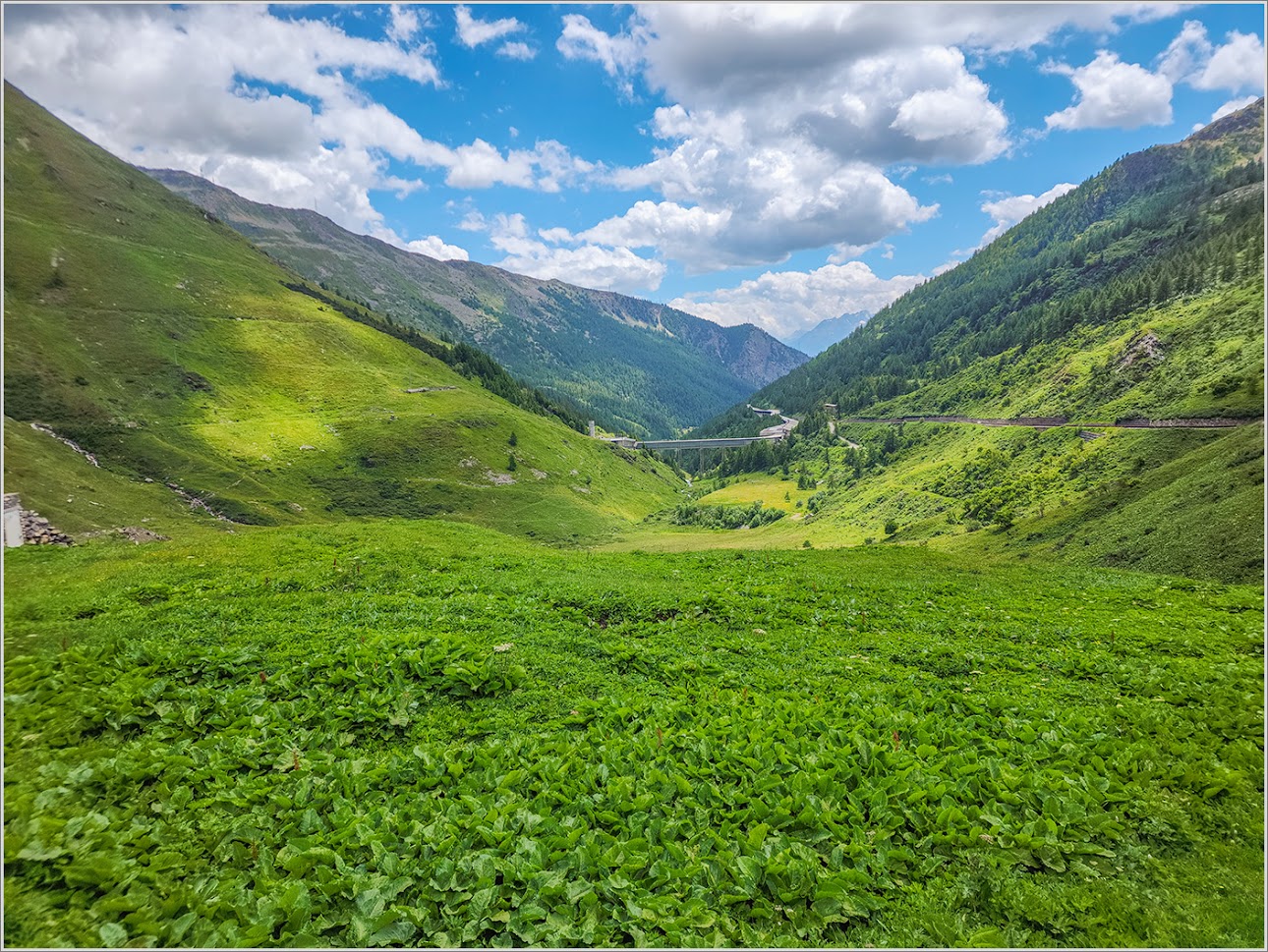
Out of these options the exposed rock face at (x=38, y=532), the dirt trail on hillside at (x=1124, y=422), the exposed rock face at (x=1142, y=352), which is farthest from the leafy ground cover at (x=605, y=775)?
the exposed rock face at (x=1142, y=352)

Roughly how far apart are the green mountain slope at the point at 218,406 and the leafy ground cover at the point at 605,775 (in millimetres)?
67492

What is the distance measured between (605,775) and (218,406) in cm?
14701

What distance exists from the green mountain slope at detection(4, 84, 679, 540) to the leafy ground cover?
67492mm

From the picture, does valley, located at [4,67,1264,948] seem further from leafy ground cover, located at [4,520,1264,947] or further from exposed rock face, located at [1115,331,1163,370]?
exposed rock face, located at [1115,331,1163,370]

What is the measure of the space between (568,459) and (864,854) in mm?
159068

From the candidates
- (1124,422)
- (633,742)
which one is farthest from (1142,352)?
(633,742)

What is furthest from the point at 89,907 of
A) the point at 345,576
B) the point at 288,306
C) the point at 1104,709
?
the point at 288,306

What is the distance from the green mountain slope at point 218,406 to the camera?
92.9m

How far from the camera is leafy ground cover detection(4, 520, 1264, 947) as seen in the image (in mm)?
8719

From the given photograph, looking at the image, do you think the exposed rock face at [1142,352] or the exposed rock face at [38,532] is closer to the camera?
the exposed rock face at [38,532]

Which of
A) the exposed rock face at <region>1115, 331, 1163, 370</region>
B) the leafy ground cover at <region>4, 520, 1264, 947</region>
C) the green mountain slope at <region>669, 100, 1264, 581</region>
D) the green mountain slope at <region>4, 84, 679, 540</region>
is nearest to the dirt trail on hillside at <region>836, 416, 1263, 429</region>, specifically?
the green mountain slope at <region>669, 100, 1264, 581</region>

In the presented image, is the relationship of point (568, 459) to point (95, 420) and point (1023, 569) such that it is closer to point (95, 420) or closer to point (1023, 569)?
point (95, 420)

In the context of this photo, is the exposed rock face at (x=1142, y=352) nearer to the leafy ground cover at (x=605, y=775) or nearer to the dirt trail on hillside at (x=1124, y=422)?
the dirt trail on hillside at (x=1124, y=422)

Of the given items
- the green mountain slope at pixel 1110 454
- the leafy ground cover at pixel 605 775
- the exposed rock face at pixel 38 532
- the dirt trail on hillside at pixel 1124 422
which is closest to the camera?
the leafy ground cover at pixel 605 775
